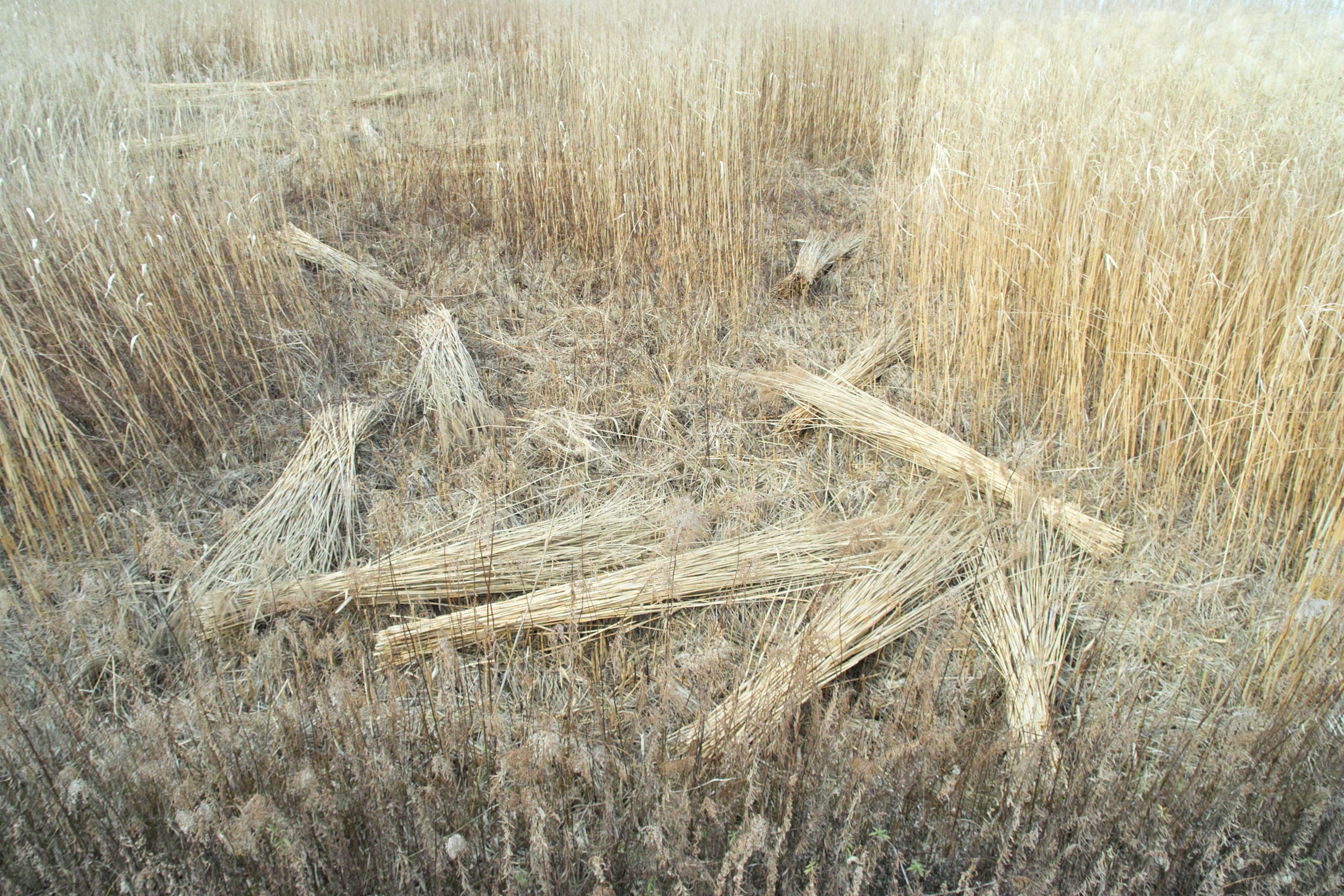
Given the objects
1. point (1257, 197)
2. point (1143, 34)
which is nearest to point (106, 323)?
point (1257, 197)

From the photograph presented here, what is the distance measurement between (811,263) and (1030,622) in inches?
81.8

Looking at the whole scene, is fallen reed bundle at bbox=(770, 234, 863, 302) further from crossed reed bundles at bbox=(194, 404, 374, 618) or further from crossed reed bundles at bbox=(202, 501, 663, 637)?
crossed reed bundles at bbox=(194, 404, 374, 618)

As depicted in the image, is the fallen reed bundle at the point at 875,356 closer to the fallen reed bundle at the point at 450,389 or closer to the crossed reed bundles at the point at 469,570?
the crossed reed bundles at the point at 469,570

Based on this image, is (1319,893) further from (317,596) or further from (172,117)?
(172,117)

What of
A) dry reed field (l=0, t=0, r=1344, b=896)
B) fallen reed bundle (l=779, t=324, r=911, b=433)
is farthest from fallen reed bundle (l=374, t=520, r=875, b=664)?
fallen reed bundle (l=779, t=324, r=911, b=433)

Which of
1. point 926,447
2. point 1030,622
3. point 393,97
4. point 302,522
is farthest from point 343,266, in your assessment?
point 1030,622

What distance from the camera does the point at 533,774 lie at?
120cm

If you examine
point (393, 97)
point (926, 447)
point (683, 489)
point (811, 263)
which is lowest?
point (683, 489)

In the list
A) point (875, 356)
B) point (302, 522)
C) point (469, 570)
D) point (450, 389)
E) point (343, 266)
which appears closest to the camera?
point (469, 570)

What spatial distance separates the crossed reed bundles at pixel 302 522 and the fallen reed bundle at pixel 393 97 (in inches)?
122

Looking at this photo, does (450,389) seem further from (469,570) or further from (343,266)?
(343,266)

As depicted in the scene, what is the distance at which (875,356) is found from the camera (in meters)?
2.88

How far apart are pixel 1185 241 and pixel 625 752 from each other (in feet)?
6.77

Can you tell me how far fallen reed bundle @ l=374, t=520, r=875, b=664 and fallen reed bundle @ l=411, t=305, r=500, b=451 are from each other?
2.67 ft
